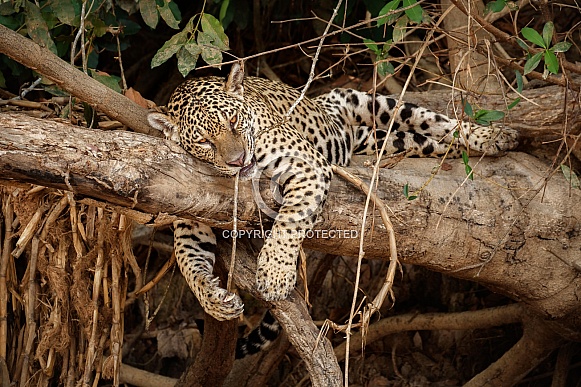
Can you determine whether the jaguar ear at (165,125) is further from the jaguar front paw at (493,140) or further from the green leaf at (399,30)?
the jaguar front paw at (493,140)

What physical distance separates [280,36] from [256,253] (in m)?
3.44

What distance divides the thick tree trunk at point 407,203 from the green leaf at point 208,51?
25.1 inches

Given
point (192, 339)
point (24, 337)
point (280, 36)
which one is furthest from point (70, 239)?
point (280, 36)

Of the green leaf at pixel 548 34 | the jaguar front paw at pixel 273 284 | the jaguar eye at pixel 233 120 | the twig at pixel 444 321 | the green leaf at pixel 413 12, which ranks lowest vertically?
the twig at pixel 444 321

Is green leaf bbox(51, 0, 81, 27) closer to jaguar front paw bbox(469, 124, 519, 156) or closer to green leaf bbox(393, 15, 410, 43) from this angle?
green leaf bbox(393, 15, 410, 43)

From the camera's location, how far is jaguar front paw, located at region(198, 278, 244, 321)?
3.97 meters

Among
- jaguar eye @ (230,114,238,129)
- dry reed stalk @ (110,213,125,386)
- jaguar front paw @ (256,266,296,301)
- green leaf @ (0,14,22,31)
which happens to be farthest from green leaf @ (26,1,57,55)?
jaguar front paw @ (256,266,296,301)

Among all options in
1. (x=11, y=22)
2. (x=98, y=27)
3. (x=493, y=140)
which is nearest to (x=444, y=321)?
(x=493, y=140)

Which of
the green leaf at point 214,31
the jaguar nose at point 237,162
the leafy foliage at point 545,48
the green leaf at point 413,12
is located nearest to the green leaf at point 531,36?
the leafy foliage at point 545,48

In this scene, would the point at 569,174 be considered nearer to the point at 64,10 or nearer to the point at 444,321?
the point at 444,321

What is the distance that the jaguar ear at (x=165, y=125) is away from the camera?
4258 mm

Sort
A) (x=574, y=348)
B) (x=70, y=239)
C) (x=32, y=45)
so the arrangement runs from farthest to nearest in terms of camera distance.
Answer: (x=574, y=348), (x=70, y=239), (x=32, y=45)

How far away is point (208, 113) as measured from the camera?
423 centimetres

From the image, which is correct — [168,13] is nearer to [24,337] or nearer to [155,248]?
[24,337]
